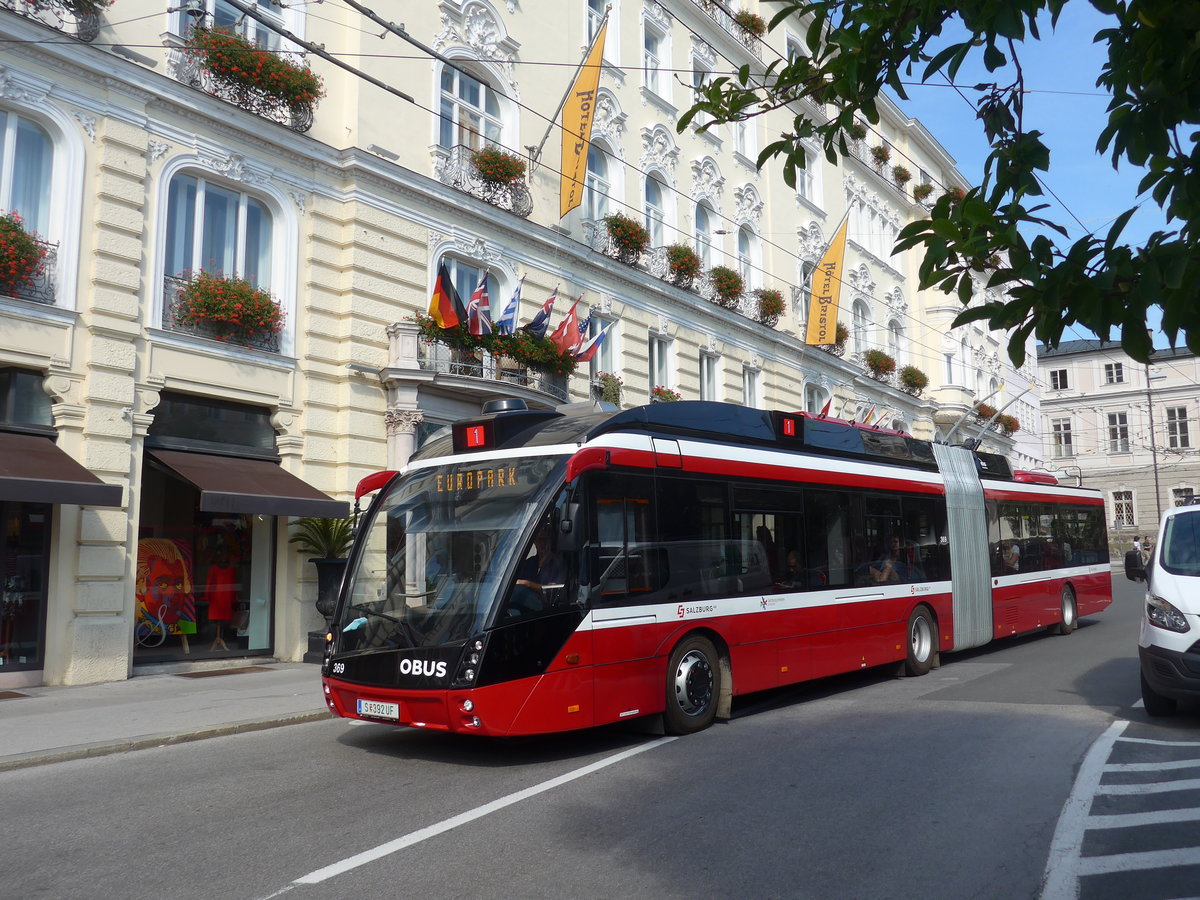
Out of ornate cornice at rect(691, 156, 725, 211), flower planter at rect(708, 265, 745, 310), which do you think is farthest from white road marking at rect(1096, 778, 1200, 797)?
ornate cornice at rect(691, 156, 725, 211)

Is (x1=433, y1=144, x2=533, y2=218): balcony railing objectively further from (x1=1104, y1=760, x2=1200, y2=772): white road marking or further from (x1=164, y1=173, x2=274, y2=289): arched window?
(x1=1104, y1=760, x2=1200, y2=772): white road marking

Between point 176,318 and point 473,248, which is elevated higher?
point 473,248

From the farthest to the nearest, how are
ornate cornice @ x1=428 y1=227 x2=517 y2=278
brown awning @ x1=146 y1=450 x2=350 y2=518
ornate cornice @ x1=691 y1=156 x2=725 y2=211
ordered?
ornate cornice @ x1=691 y1=156 x2=725 y2=211 → ornate cornice @ x1=428 y1=227 x2=517 y2=278 → brown awning @ x1=146 y1=450 x2=350 y2=518

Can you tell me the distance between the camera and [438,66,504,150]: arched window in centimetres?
1952

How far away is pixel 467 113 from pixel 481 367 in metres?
5.58

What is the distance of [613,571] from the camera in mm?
8562

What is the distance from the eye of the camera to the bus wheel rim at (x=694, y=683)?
9.12 metres

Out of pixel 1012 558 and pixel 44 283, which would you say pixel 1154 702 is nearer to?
pixel 1012 558

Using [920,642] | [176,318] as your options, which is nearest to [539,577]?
[920,642]

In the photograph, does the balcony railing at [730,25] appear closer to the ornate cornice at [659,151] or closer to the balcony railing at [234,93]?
the ornate cornice at [659,151]

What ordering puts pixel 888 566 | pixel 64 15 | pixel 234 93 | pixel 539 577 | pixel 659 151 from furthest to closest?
1. pixel 659 151
2. pixel 234 93
3. pixel 64 15
4. pixel 888 566
5. pixel 539 577

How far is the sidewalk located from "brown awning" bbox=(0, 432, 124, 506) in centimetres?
239

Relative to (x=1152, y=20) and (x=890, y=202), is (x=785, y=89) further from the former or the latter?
(x=890, y=202)

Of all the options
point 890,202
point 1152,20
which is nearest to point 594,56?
point 1152,20
